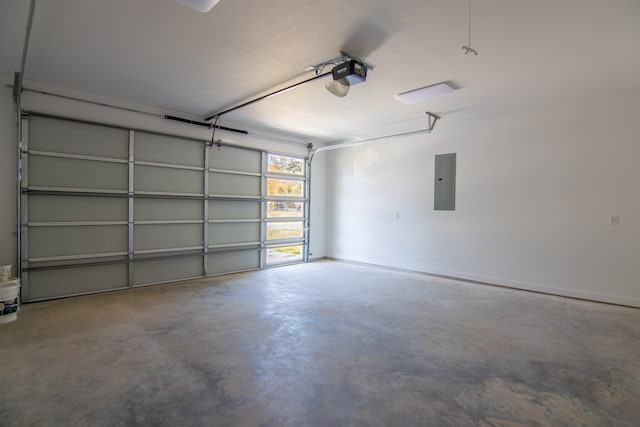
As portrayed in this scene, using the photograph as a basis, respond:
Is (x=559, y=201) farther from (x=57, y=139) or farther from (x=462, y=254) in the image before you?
(x=57, y=139)

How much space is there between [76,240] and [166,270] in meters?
1.34

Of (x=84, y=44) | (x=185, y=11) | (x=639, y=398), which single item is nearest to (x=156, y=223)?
(x=84, y=44)

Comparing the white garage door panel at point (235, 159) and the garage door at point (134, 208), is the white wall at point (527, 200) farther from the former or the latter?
the garage door at point (134, 208)

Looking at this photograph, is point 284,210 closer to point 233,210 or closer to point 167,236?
point 233,210

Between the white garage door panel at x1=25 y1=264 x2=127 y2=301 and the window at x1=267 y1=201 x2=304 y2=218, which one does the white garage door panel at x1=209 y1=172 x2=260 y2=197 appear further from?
the white garage door panel at x1=25 y1=264 x2=127 y2=301

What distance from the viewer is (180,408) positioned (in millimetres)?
2043

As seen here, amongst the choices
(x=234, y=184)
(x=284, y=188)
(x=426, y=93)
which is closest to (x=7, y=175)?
(x=234, y=184)

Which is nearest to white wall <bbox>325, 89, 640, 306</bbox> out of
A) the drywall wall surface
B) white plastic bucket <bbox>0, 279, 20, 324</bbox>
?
white plastic bucket <bbox>0, 279, 20, 324</bbox>

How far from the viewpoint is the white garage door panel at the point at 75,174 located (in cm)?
420

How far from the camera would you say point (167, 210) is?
5.34m

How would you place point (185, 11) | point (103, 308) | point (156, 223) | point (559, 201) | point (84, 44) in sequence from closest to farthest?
point (185, 11) → point (84, 44) → point (103, 308) → point (559, 201) → point (156, 223)

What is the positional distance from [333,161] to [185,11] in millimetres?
5466

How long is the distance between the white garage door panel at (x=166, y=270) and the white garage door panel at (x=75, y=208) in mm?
864

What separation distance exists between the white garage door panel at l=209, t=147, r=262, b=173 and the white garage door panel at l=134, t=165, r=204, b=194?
1.34 ft
